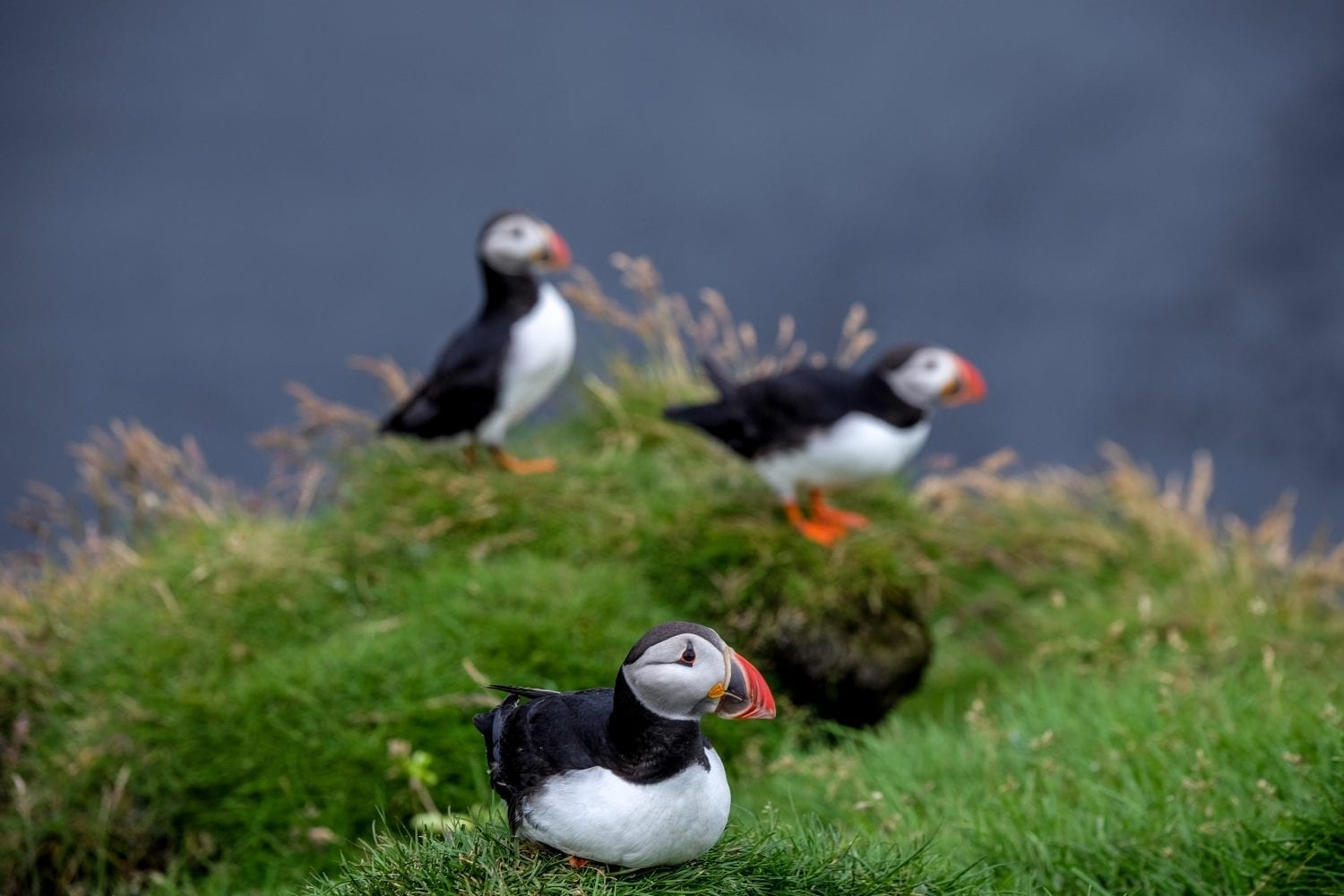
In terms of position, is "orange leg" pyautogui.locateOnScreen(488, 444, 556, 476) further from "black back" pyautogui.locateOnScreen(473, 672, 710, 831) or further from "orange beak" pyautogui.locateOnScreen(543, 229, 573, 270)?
"black back" pyautogui.locateOnScreen(473, 672, 710, 831)

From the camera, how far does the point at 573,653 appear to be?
5.58 m

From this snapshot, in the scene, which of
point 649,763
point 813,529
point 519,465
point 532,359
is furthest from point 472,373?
point 649,763

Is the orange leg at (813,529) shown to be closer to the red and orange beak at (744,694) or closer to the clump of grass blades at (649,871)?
the clump of grass blades at (649,871)

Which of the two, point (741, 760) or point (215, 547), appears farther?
point (215, 547)

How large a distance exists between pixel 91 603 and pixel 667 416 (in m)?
2.91

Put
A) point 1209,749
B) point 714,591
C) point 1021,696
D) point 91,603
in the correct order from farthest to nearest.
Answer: point 91,603 → point 714,591 → point 1021,696 → point 1209,749

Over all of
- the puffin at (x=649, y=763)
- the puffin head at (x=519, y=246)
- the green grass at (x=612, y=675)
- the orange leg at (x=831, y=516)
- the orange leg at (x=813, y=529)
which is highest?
the puffin head at (x=519, y=246)

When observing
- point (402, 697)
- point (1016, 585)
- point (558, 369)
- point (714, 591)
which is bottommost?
point (402, 697)

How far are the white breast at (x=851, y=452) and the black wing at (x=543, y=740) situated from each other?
2811 mm

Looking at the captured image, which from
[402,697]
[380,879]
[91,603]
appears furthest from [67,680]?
[380,879]

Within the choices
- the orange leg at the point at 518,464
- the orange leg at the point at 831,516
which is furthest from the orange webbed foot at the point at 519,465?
the orange leg at the point at 831,516

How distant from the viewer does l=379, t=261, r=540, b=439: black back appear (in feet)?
21.8

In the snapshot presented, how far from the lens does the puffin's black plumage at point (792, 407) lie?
5.93 metres

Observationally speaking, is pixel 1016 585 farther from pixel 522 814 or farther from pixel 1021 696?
pixel 522 814
